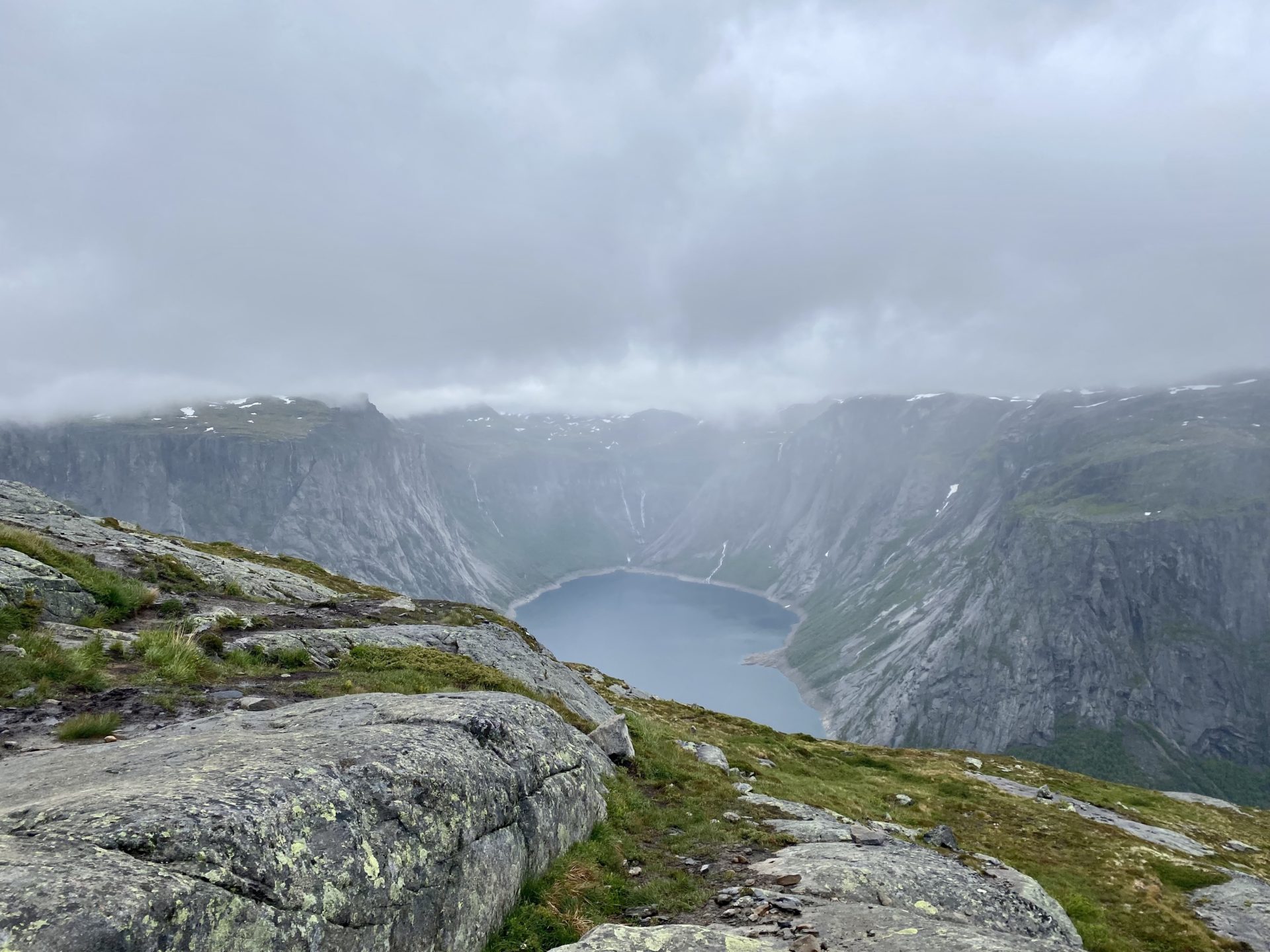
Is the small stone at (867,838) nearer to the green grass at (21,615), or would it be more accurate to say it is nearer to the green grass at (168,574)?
the green grass at (21,615)

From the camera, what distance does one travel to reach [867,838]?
17703 millimetres

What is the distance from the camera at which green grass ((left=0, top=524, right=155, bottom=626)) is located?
2127 centimetres

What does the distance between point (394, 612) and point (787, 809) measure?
77.2ft

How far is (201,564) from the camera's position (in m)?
34.0

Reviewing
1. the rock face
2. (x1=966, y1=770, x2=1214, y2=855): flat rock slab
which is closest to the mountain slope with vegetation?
the rock face

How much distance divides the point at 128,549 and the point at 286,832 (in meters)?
30.9

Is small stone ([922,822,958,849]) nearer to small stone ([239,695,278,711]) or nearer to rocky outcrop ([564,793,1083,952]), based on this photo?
Answer: rocky outcrop ([564,793,1083,952])

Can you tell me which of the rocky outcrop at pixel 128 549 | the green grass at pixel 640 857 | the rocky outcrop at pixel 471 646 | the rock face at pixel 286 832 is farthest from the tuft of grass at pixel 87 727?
the rocky outcrop at pixel 128 549

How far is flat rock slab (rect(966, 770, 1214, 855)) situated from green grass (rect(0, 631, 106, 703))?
5293 cm

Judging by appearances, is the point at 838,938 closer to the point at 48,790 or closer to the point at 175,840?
the point at 175,840

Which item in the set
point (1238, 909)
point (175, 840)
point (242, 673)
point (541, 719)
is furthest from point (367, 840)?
point (1238, 909)

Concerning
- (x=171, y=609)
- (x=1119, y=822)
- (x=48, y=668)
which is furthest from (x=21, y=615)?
(x=1119, y=822)

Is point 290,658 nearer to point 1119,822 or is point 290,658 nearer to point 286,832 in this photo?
point 286,832

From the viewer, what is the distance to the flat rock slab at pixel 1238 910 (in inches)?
971
